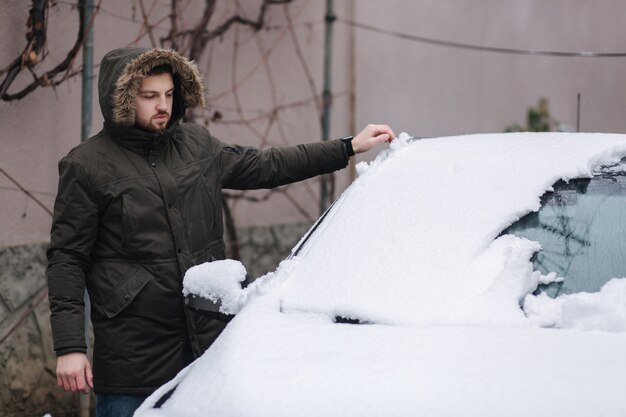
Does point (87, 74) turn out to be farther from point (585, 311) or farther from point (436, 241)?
point (585, 311)

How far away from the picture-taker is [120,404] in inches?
138

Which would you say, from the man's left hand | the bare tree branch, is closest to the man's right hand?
the man's left hand

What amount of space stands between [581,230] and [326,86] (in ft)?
17.3

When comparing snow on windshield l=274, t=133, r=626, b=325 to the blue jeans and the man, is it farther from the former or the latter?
the blue jeans

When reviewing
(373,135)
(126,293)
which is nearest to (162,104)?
(126,293)

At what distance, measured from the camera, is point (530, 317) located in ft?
8.96

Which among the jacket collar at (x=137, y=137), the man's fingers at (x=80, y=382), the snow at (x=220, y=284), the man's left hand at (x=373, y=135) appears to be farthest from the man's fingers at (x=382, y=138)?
the man's fingers at (x=80, y=382)

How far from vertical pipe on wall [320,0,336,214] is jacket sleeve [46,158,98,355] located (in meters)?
4.71

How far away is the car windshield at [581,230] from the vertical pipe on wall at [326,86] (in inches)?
195

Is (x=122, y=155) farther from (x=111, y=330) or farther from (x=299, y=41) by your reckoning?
(x=299, y=41)

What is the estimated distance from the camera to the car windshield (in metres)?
2.87

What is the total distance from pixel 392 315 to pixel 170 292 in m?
0.96

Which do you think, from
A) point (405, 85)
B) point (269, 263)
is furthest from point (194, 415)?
point (405, 85)

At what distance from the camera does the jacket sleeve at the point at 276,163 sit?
385 centimetres
